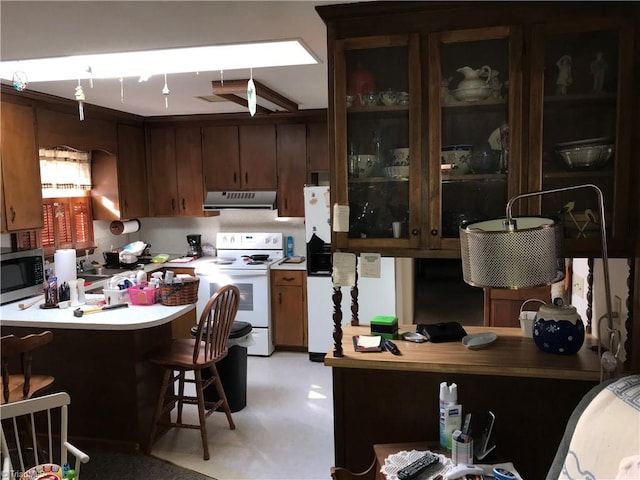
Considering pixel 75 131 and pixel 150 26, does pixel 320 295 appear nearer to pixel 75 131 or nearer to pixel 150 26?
pixel 75 131

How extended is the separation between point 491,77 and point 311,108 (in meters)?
2.85

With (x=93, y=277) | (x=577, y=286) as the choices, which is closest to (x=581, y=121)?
(x=577, y=286)

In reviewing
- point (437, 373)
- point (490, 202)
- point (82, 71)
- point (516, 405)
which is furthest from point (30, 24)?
point (516, 405)

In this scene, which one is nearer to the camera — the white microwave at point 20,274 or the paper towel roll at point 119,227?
the white microwave at point 20,274

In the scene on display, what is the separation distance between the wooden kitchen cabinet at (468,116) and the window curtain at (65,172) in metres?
3.01

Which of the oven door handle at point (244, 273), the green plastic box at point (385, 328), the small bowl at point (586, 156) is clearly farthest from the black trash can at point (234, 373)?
the small bowl at point (586, 156)

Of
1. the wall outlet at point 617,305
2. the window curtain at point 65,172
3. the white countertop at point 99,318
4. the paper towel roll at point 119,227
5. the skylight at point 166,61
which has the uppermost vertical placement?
the skylight at point 166,61

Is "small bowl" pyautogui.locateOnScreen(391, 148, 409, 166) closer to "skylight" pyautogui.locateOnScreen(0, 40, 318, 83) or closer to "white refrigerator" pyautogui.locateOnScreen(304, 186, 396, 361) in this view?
"skylight" pyautogui.locateOnScreen(0, 40, 318, 83)

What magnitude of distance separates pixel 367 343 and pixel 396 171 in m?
0.73

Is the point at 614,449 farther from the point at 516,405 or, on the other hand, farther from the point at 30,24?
the point at 30,24

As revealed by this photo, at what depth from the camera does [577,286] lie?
102 inches

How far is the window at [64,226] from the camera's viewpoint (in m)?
4.43

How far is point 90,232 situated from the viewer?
4.95 m

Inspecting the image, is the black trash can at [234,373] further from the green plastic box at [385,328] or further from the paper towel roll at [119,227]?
the paper towel roll at [119,227]
